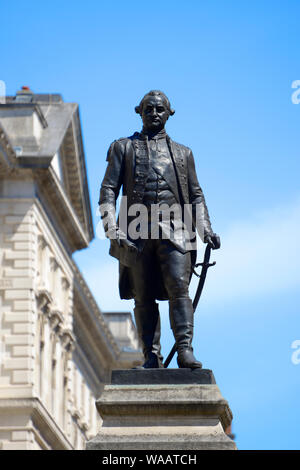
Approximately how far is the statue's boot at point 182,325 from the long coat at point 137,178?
0.41m

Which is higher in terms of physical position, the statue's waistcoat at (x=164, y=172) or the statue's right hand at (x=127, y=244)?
the statue's waistcoat at (x=164, y=172)

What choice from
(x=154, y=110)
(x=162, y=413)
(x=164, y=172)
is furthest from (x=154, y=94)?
(x=162, y=413)

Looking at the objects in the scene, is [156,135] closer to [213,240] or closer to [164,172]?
[164,172]

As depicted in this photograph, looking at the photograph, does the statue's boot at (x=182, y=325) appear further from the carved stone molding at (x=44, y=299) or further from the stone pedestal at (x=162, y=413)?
the carved stone molding at (x=44, y=299)

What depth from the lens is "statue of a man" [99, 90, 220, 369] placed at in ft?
47.4

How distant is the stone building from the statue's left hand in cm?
2623

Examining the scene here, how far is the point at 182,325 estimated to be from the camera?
14328mm

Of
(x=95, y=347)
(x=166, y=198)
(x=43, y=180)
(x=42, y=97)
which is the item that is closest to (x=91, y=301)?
(x=95, y=347)

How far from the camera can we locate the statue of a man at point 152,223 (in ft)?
47.4

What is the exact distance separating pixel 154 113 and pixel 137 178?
0.75 metres

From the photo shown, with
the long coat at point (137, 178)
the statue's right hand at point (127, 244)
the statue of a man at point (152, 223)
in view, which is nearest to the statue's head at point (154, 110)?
the statue of a man at point (152, 223)

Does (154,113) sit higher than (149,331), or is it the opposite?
(154,113)

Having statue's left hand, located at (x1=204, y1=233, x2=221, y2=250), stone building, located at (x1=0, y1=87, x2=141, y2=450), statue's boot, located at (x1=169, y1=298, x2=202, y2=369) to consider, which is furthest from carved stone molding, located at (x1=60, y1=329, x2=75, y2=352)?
statue's boot, located at (x1=169, y1=298, x2=202, y2=369)

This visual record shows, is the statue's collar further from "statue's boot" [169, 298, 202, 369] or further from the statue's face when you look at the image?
"statue's boot" [169, 298, 202, 369]
